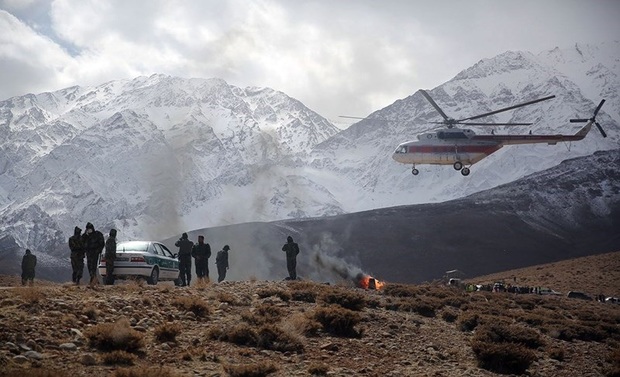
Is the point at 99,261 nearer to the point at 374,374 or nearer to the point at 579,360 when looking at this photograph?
the point at 374,374

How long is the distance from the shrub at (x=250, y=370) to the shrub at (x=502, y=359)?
537 cm

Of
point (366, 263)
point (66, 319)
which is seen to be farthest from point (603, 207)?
point (66, 319)

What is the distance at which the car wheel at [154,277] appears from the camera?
21984 mm

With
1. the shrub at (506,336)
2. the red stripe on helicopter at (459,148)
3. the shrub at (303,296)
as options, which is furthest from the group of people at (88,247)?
the red stripe on helicopter at (459,148)

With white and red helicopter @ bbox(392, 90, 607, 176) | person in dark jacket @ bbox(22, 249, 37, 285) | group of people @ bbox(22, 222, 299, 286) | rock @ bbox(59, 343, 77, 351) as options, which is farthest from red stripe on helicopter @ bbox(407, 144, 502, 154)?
rock @ bbox(59, 343, 77, 351)

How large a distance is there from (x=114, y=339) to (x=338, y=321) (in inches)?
217

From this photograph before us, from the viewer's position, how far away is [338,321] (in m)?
15.5

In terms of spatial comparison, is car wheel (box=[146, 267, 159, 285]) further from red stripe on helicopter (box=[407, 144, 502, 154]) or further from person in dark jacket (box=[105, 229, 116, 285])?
red stripe on helicopter (box=[407, 144, 502, 154])

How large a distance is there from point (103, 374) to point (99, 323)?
2621 millimetres

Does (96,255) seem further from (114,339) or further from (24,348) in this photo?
(24,348)

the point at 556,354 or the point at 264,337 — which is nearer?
the point at 264,337

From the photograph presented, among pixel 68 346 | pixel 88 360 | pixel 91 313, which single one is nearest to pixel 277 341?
pixel 91 313

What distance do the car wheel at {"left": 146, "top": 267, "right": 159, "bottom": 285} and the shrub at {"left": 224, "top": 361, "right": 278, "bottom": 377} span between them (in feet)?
36.4

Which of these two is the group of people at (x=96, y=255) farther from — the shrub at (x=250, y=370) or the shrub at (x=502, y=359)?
the shrub at (x=502, y=359)
